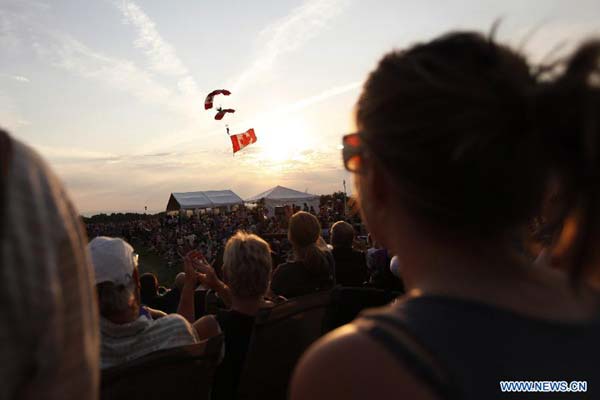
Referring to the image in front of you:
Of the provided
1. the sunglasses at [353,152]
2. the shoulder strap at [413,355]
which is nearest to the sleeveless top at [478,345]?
the shoulder strap at [413,355]

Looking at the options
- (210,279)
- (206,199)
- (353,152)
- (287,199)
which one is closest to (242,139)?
(287,199)

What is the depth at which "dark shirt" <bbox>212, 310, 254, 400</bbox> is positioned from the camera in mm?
2625

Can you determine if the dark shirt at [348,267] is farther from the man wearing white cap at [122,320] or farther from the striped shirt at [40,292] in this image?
the striped shirt at [40,292]

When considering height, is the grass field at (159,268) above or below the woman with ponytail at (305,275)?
below

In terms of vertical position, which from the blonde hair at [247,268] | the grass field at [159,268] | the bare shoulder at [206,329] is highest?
the blonde hair at [247,268]

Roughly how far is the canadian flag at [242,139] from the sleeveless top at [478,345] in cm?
1638

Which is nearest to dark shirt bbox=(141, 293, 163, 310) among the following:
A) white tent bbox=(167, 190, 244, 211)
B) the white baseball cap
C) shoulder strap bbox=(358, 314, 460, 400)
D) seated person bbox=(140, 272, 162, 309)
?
seated person bbox=(140, 272, 162, 309)

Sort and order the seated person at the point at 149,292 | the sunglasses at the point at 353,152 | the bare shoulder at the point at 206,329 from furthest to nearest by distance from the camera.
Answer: the seated person at the point at 149,292 < the bare shoulder at the point at 206,329 < the sunglasses at the point at 353,152

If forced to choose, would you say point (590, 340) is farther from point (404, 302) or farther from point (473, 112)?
point (473, 112)

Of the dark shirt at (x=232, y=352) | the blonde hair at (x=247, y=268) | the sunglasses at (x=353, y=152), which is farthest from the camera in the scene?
the blonde hair at (x=247, y=268)

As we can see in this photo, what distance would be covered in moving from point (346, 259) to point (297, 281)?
1234mm

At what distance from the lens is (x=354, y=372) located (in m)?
0.68

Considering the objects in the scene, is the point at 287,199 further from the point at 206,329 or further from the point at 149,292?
the point at 206,329

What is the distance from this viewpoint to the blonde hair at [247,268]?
2775mm
